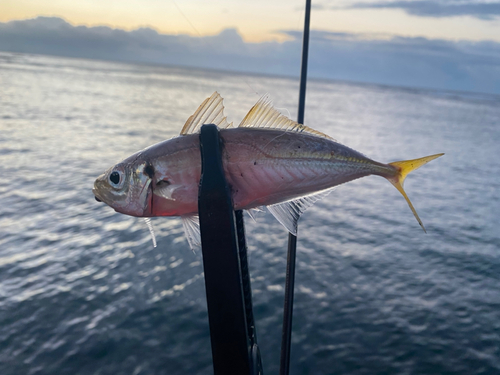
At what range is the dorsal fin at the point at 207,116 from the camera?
1.81 metres

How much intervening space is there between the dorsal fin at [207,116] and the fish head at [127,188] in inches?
11.8

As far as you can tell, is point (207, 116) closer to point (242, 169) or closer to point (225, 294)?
point (242, 169)

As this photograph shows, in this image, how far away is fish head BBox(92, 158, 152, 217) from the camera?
1626 mm

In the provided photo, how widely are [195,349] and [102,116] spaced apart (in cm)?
3745

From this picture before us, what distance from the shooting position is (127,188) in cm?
164

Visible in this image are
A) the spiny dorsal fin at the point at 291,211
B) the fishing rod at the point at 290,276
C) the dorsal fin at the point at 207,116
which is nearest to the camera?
the dorsal fin at the point at 207,116

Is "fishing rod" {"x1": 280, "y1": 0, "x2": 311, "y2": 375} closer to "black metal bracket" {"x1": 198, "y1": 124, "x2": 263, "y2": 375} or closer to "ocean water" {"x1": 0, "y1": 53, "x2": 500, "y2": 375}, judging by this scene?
"black metal bracket" {"x1": 198, "y1": 124, "x2": 263, "y2": 375}

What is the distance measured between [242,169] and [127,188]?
1.66 feet

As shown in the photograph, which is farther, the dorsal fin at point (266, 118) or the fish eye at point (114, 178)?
the dorsal fin at point (266, 118)

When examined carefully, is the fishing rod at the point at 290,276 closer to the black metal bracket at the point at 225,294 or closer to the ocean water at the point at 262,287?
the black metal bracket at the point at 225,294

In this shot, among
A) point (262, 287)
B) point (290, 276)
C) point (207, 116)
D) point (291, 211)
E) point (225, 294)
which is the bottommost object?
point (262, 287)

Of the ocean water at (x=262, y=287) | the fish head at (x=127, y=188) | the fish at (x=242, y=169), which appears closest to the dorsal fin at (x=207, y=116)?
the fish at (x=242, y=169)

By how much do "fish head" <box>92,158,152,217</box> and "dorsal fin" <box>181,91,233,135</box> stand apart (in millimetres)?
299

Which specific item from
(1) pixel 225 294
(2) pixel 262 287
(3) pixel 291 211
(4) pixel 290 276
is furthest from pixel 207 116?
(2) pixel 262 287
